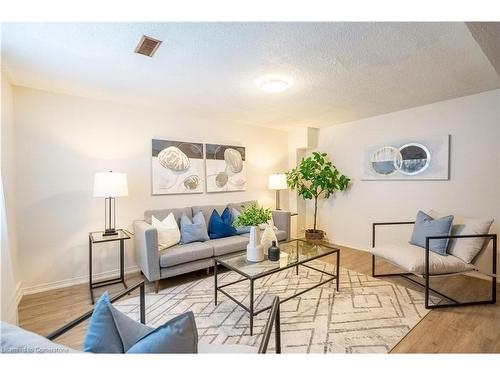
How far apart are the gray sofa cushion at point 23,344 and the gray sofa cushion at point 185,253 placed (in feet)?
6.06

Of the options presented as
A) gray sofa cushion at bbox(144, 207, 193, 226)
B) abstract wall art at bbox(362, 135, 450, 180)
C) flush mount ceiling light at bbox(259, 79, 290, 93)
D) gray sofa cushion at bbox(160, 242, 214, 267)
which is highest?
flush mount ceiling light at bbox(259, 79, 290, 93)

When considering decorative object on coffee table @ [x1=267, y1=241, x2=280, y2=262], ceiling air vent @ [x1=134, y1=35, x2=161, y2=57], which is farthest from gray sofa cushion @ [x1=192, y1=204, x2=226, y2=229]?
ceiling air vent @ [x1=134, y1=35, x2=161, y2=57]

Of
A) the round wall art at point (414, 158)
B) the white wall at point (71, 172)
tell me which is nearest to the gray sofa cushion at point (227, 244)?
the white wall at point (71, 172)

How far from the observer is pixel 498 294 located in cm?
250

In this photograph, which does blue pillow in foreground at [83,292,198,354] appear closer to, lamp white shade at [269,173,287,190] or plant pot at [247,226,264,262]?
plant pot at [247,226,264,262]

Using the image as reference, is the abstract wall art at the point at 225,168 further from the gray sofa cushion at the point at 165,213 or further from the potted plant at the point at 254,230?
the potted plant at the point at 254,230

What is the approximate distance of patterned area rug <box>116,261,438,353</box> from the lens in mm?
1784

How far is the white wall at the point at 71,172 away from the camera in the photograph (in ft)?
8.32

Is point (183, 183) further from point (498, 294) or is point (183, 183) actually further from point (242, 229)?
point (498, 294)

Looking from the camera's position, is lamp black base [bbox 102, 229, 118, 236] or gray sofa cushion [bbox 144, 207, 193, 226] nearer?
lamp black base [bbox 102, 229, 118, 236]

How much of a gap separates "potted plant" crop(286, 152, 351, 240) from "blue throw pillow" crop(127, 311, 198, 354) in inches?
147

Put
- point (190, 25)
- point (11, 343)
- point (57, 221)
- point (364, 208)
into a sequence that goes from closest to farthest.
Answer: point (11, 343) → point (190, 25) → point (57, 221) → point (364, 208)

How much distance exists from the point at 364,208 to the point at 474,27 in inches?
123
